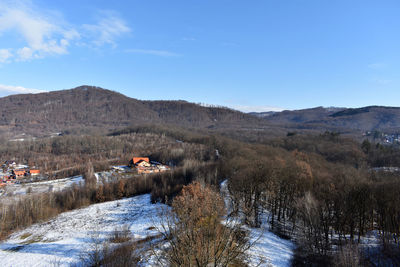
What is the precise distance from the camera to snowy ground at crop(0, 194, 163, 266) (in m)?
24.4

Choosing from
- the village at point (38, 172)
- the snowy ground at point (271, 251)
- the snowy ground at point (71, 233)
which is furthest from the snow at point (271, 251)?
the village at point (38, 172)

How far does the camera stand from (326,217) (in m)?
24.6

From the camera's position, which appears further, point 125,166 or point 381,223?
point 125,166

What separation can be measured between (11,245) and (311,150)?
10358 centimetres

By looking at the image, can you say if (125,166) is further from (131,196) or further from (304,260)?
(304,260)

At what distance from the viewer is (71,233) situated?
1320 inches

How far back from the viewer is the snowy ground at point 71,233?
2436 centimetres

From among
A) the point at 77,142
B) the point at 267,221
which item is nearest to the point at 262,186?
the point at 267,221

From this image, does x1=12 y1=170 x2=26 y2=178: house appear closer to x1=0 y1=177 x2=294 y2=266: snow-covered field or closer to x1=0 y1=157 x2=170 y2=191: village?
x1=0 y1=157 x2=170 y2=191: village

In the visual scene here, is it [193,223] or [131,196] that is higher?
[193,223]

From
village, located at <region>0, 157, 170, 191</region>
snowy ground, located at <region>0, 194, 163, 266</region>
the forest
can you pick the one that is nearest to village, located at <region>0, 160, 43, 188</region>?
village, located at <region>0, 157, 170, 191</region>

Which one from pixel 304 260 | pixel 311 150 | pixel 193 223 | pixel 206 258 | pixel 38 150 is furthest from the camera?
pixel 38 150

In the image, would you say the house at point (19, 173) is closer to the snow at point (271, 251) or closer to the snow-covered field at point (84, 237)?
the snow-covered field at point (84, 237)

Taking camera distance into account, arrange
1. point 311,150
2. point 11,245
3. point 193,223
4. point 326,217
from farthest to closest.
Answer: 1. point 311,150
2. point 11,245
3. point 326,217
4. point 193,223
